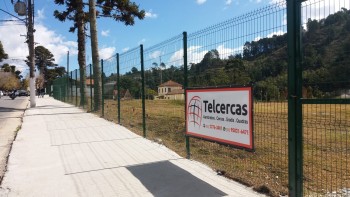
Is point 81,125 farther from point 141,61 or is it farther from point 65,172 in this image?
point 65,172

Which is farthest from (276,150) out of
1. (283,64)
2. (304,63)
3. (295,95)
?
(304,63)

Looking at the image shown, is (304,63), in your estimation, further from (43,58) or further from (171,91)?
(43,58)

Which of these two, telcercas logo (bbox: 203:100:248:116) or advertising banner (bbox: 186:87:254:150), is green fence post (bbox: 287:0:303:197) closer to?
advertising banner (bbox: 186:87:254:150)

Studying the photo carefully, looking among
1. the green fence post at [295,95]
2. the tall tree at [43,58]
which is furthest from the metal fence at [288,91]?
the tall tree at [43,58]

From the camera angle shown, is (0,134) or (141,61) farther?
(0,134)

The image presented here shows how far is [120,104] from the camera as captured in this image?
12594 millimetres

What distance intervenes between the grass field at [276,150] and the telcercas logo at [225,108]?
184mm

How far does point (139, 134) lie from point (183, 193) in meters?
5.19

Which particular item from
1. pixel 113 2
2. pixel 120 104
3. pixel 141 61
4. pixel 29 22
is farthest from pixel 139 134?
pixel 29 22

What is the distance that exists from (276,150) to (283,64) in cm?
279

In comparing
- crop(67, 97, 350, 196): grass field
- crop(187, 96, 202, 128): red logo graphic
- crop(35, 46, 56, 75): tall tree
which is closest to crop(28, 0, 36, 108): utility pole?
crop(67, 97, 350, 196): grass field

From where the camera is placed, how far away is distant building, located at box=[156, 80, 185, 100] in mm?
7460

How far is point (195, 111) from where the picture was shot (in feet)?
21.3

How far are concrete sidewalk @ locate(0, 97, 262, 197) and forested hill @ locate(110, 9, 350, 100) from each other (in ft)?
4.57
